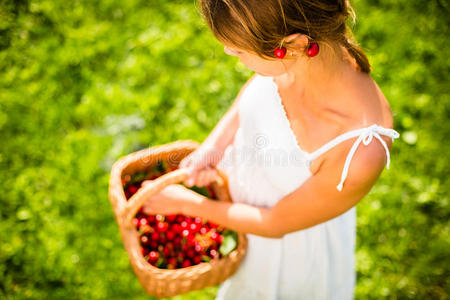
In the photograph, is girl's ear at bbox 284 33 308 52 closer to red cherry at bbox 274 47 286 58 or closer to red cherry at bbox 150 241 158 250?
red cherry at bbox 274 47 286 58

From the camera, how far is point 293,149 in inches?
62.4

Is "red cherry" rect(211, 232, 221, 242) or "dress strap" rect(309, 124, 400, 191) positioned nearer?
"dress strap" rect(309, 124, 400, 191)

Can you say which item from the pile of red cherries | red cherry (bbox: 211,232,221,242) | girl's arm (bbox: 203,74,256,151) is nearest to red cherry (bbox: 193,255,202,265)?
the pile of red cherries

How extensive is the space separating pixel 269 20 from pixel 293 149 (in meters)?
0.58

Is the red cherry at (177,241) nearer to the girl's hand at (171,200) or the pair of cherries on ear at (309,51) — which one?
the girl's hand at (171,200)

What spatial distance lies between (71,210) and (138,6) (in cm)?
189

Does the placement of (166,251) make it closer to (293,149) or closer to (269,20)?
(293,149)

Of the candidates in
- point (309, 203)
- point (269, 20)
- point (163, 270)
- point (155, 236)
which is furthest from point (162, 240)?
point (269, 20)

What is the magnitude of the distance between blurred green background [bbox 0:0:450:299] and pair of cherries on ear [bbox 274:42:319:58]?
1714 millimetres

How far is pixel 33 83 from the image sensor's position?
3143 mm

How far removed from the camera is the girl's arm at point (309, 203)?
4.37 feet

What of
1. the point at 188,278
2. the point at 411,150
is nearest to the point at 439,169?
the point at 411,150

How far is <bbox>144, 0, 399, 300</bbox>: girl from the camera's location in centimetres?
125

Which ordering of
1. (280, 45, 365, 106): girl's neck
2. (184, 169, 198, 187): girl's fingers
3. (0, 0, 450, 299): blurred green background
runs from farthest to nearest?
(0, 0, 450, 299): blurred green background → (184, 169, 198, 187): girl's fingers → (280, 45, 365, 106): girl's neck
